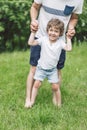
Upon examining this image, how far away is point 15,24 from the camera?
30.7 feet

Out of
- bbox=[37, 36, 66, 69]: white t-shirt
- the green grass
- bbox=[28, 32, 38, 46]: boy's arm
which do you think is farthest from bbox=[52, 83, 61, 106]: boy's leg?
bbox=[28, 32, 38, 46]: boy's arm

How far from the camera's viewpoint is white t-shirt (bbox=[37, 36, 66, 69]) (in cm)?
571

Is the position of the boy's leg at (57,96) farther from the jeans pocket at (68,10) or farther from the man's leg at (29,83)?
the jeans pocket at (68,10)

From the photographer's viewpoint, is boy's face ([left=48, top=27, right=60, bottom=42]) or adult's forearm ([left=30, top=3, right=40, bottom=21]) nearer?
boy's face ([left=48, top=27, right=60, bottom=42])

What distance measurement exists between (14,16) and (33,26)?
3591 millimetres

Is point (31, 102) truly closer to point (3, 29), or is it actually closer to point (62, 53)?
point (62, 53)

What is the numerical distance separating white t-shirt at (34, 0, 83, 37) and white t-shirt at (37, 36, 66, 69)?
14cm

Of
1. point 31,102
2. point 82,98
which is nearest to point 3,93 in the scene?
point 31,102

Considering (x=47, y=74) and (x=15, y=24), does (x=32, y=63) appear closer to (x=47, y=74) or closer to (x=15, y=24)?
(x=47, y=74)

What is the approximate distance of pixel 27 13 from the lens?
9.17 meters

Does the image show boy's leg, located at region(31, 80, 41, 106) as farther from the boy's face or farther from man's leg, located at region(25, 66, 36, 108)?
the boy's face

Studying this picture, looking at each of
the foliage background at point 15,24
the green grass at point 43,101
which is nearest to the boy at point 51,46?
the green grass at point 43,101

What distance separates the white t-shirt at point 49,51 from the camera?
5.71 meters

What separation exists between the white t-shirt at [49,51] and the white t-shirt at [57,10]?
14 centimetres
